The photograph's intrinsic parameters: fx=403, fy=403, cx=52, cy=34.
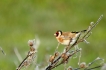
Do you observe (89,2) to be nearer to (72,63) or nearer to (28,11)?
(28,11)

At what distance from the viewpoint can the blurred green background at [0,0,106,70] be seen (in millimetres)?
5855

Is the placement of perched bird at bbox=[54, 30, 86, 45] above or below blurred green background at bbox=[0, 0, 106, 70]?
below

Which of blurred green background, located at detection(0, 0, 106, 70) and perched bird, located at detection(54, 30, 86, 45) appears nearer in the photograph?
perched bird, located at detection(54, 30, 86, 45)

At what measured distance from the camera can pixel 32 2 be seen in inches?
321

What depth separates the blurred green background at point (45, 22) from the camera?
5.86m

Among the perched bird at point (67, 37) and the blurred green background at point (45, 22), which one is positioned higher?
the blurred green background at point (45, 22)

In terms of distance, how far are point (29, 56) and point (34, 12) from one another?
6.21 meters

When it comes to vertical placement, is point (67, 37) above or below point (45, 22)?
below

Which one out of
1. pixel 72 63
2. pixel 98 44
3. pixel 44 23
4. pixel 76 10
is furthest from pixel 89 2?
pixel 72 63

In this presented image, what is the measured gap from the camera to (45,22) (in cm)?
708

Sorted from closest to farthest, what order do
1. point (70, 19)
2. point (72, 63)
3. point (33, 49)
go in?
1. point (33, 49)
2. point (72, 63)
3. point (70, 19)

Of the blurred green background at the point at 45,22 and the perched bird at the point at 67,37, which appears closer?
the perched bird at the point at 67,37

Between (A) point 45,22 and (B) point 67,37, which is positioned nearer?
(B) point 67,37

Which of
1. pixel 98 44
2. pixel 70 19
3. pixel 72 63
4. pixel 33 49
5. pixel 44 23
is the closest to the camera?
pixel 33 49
